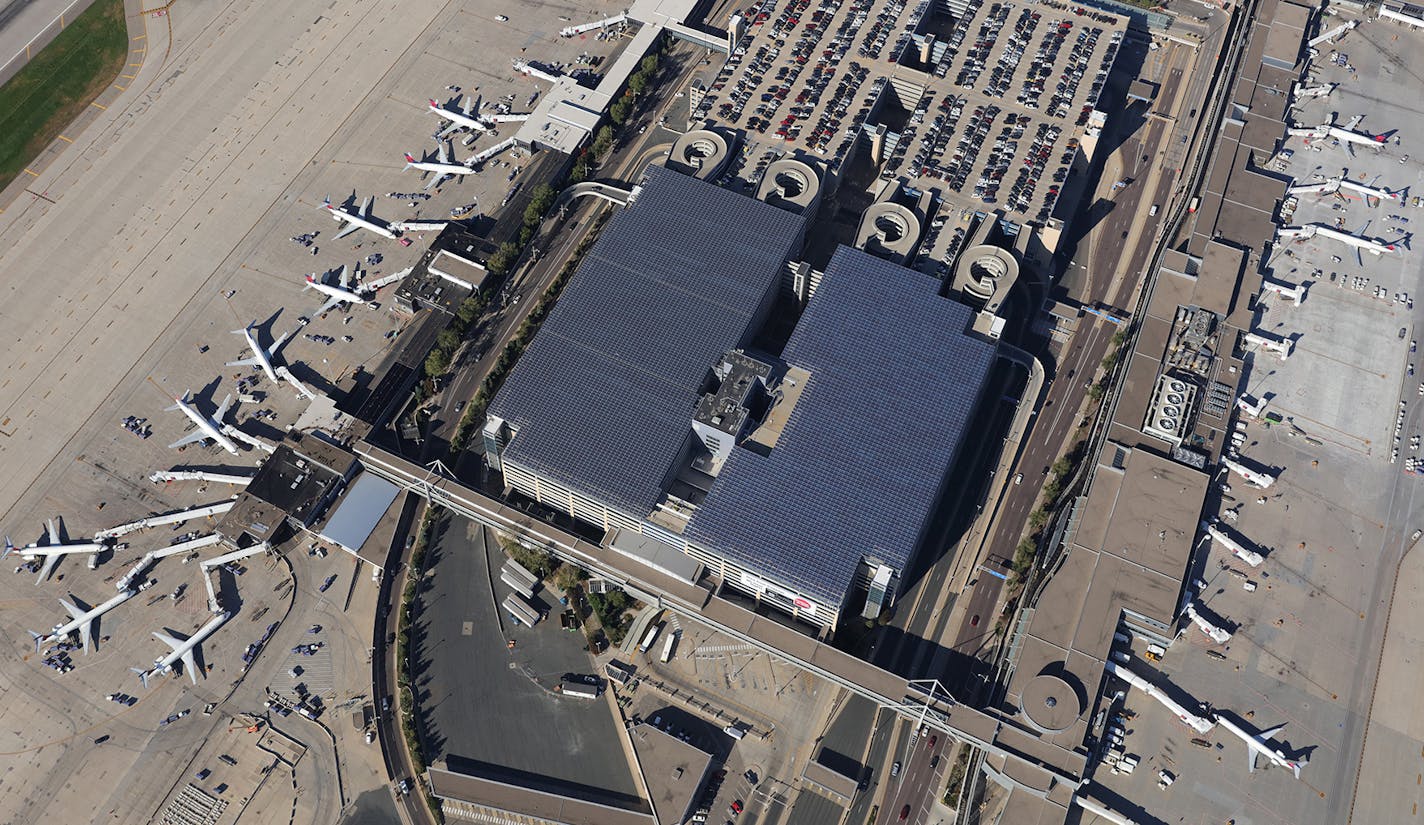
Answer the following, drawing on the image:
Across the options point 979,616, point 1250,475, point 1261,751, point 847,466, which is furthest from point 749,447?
point 1261,751

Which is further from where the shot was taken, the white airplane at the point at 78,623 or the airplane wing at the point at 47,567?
the airplane wing at the point at 47,567

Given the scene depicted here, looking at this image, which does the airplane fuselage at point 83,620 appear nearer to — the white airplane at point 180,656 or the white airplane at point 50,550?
the white airplane at point 180,656

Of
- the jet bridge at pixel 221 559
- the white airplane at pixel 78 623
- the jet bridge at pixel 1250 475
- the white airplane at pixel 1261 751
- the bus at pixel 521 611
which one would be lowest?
the white airplane at pixel 78 623

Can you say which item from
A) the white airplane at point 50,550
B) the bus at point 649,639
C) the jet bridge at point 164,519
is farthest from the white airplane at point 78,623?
the bus at point 649,639

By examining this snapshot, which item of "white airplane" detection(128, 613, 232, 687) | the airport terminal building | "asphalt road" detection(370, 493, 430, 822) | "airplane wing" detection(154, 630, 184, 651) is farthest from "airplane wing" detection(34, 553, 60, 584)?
the airport terminal building

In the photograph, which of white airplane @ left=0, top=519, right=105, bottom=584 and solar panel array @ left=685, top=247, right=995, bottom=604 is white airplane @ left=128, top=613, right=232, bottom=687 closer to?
white airplane @ left=0, top=519, right=105, bottom=584

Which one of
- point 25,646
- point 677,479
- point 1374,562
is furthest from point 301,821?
point 1374,562
